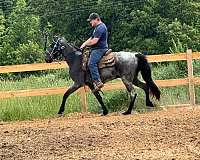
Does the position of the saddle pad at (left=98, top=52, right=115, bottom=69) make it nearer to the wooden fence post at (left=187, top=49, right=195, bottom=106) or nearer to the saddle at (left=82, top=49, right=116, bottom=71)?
the saddle at (left=82, top=49, right=116, bottom=71)

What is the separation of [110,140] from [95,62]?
4134 millimetres

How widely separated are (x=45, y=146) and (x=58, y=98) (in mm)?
5825

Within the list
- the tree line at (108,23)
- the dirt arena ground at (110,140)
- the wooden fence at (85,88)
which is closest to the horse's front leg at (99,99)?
the wooden fence at (85,88)

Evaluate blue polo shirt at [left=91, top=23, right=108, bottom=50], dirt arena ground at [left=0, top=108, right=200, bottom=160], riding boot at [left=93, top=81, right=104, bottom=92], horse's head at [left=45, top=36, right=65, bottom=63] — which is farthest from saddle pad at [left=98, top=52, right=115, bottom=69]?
dirt arena ground at [left=0, top=108, right=200, bottom=160]

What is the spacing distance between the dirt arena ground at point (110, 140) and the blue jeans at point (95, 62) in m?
1.74

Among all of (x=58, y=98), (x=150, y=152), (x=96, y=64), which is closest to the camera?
(x=150, y=152)

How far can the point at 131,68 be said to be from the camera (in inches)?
491

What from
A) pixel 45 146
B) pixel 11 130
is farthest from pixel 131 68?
pixel 45 146

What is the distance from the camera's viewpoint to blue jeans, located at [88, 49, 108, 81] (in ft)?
40.0

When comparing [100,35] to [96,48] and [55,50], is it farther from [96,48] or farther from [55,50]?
[55,50]

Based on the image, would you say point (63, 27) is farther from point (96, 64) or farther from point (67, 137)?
point (67, 137)

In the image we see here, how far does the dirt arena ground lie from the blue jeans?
5.70 ft

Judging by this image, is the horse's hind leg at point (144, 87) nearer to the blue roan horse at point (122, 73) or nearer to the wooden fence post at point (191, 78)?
the blue roan horse at point (122, 73)

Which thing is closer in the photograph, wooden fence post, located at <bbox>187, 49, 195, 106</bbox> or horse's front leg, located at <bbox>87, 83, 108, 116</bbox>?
horse's front leg, located at <bbox>87, 83, 108, 116</bbox>
